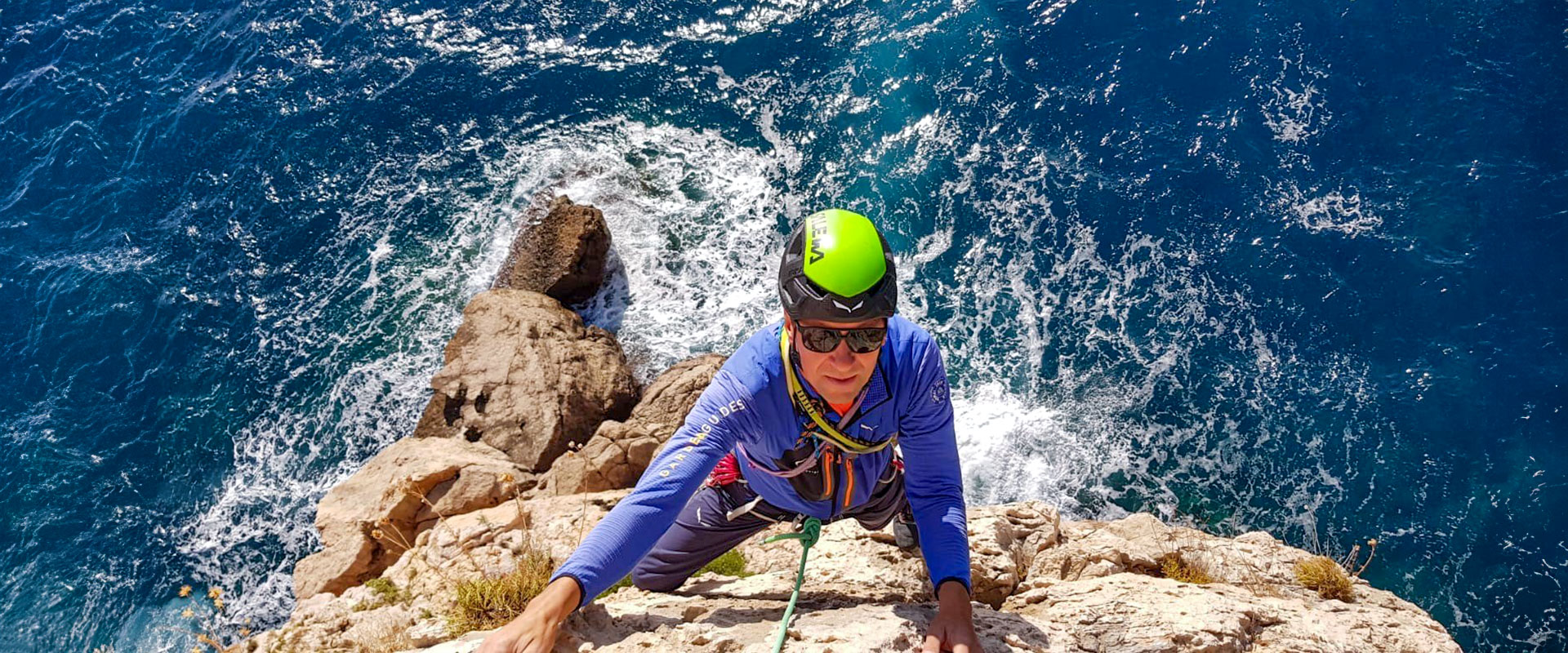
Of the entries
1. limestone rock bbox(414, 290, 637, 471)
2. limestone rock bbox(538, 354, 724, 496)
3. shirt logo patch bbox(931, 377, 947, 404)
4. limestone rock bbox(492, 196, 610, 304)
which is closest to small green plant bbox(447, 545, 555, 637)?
shirt logo patch bbox(931, 377, 947, 404)

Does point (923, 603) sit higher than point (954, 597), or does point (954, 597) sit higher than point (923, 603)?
point (954, 597)

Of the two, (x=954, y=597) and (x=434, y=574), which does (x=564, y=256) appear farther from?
(x=954, y=597)

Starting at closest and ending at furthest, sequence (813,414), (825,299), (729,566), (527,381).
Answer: (825,299)
(813,414)
(729,566)
(527,381)

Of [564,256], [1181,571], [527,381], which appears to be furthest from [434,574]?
[564,256]

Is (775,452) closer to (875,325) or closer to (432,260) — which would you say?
(875,325)

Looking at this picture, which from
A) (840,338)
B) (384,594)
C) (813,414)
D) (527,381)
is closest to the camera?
(840,338)

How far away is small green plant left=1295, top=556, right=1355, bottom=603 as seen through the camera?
674 cm

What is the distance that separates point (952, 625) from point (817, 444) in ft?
3.78

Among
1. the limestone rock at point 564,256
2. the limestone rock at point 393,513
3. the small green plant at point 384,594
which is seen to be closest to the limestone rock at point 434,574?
the small green plant at point 384,594

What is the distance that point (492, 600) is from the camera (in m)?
5.93

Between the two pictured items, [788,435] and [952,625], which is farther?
[788,435]

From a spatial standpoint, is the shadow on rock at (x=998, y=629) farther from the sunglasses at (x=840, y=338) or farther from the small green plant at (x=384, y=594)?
the small green plant at (x=384, y=594)

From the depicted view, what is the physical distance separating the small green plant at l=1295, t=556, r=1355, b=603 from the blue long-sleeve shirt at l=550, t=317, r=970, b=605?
380cm

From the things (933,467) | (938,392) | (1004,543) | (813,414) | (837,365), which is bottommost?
(1004,543)
